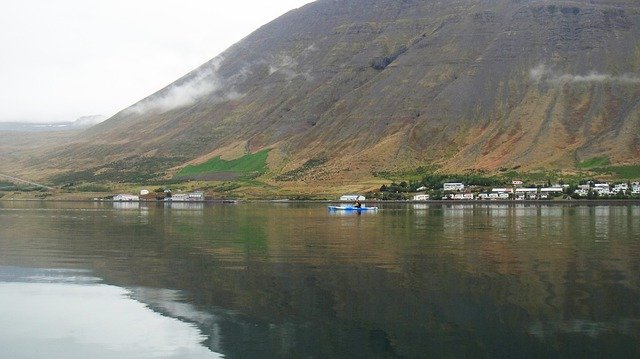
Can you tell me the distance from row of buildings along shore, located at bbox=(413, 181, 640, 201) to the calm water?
110047 millimetres

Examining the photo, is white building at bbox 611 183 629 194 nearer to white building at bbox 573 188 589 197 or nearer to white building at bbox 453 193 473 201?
white building at bbox 573 188 589 197

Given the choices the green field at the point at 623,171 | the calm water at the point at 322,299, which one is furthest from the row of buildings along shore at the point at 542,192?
the calm water at the point at 322,299

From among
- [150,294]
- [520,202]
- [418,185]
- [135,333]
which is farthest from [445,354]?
Answer: [418,185]

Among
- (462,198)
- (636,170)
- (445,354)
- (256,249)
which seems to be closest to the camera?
(445,354)

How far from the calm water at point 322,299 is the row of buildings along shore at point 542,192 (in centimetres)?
11005

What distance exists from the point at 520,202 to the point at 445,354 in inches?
5539

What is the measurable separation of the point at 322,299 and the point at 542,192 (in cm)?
14569

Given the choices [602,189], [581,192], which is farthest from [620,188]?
[581,192]

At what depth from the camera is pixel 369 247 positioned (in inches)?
2101

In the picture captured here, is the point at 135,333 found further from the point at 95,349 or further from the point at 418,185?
the point at 418,185

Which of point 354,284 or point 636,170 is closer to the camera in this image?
point 354,284

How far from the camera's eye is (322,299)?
3094cm

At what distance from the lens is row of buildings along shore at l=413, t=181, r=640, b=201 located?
161250mm

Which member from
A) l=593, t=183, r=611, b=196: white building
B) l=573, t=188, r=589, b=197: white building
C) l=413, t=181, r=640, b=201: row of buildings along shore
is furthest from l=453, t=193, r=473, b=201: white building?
l=593, t=183, r=611, b=196: white building
